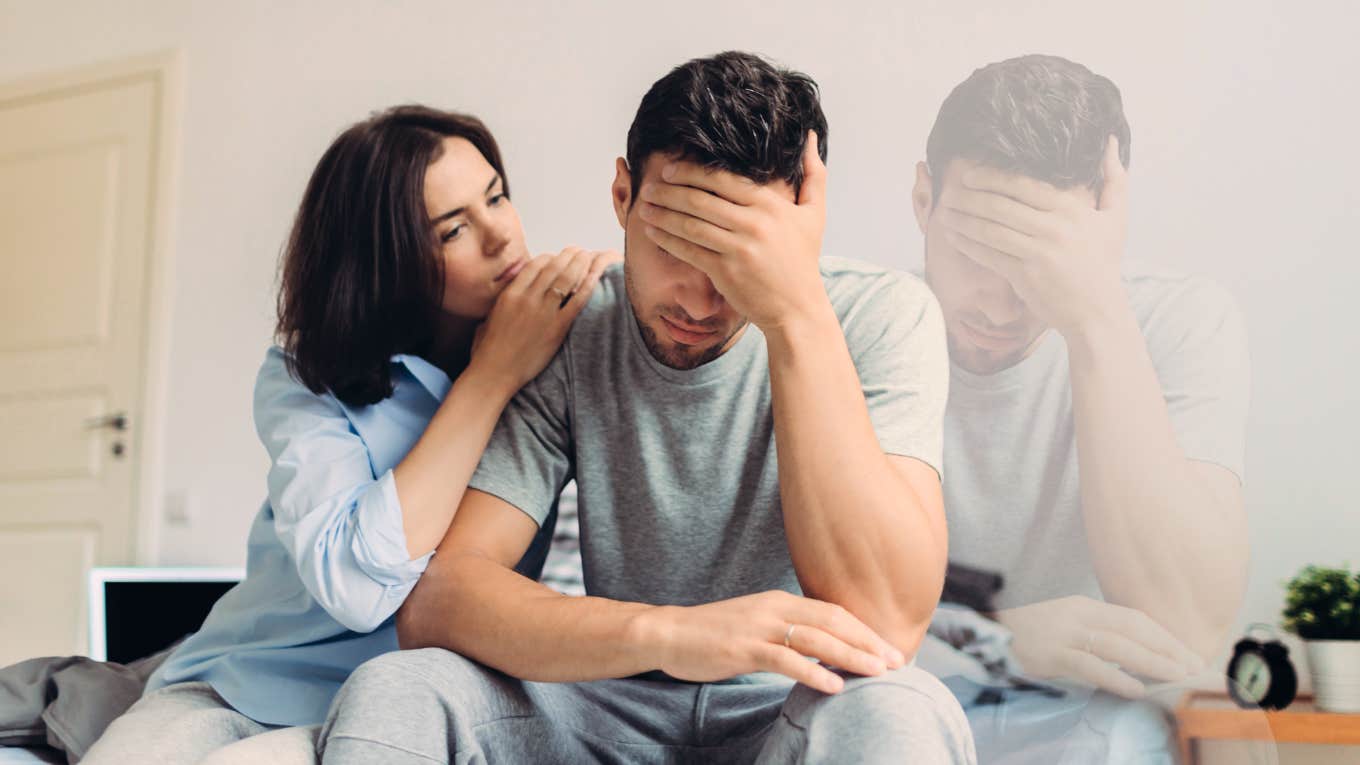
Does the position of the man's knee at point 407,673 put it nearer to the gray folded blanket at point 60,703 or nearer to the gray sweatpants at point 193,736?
the gray sweatpants at point 193,736

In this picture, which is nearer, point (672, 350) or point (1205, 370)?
point (672, 350)

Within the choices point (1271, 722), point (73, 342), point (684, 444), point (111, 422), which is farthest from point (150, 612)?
point (1271, 722)

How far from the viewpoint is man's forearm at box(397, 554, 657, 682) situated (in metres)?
0.90

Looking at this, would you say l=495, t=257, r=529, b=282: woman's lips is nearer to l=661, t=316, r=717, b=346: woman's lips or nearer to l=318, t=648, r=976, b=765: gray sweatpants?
l=661, t=316, r=717, b=346: woman's lips

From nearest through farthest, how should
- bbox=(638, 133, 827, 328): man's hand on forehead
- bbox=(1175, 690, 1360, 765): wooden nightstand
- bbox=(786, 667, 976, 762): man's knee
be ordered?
bbox=(786, 667, 976, 762): man's knee
bbox=(638, 133, 827, 328): man's hand on forehead
bbox=(1175, 690, 1360, 765): wooden nightstand

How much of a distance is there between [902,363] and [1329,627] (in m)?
1.01

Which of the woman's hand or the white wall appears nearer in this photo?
the woman's hand

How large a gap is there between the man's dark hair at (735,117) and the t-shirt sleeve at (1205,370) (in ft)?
3.32

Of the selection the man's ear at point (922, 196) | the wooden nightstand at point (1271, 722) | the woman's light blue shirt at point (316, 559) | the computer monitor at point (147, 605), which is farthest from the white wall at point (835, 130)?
the woman's light blue shirt at point (316, 559)

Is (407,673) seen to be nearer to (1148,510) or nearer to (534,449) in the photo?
(534,449)

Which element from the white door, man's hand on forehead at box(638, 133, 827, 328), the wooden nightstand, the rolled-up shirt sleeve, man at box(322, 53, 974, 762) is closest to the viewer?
man at box(322, 53, 974, 762)

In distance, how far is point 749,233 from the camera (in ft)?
3.25

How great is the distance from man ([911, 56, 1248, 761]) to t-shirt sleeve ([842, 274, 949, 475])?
2.57ft

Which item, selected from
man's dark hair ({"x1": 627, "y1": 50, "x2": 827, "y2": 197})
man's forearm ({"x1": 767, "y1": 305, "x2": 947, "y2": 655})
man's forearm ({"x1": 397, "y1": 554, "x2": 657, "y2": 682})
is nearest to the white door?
man's forearm ({"x1": 397, "y1": 554, "x2": 657, "y2": 682})
